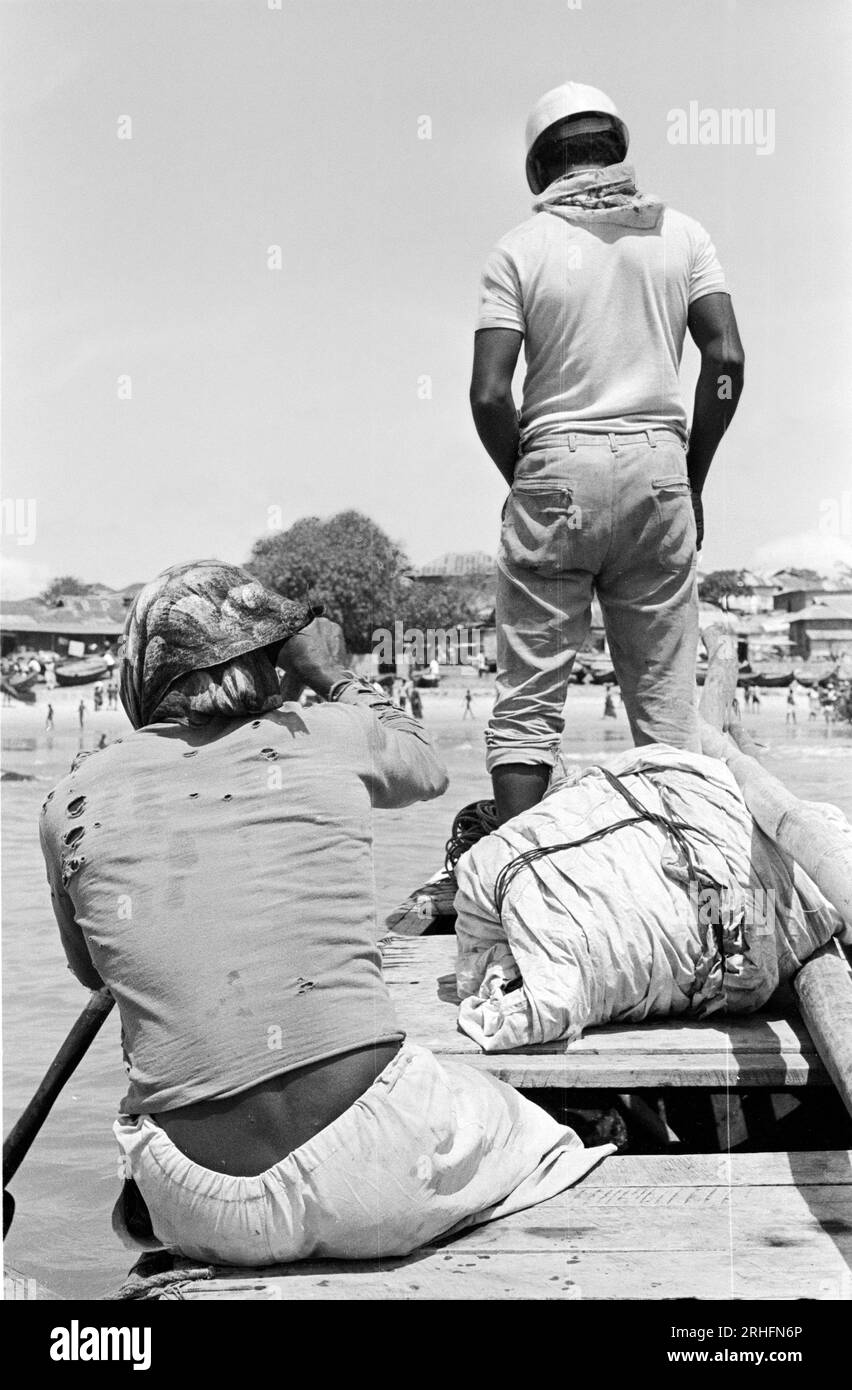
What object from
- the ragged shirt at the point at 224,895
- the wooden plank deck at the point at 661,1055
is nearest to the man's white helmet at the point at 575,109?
the ragged shirt at the point at 224,895

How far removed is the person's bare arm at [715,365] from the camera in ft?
12.0

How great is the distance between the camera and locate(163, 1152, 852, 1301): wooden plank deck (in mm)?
1877

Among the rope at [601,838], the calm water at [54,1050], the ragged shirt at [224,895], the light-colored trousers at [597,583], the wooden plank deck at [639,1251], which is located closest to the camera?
the wooden plank deck at [639,1251]

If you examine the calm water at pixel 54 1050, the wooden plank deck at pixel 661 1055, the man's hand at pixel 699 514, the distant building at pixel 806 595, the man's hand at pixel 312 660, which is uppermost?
A: the man's hand at pixel 699 514

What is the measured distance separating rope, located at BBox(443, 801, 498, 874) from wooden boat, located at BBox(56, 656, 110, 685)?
40701 mm

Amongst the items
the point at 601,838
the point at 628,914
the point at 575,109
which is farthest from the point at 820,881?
the point at 575,109

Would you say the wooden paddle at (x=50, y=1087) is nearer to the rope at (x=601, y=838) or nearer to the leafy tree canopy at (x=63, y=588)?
the rope at (x=601, y=838)

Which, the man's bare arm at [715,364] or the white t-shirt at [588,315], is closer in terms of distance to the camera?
the white t-shirt at [588,315]

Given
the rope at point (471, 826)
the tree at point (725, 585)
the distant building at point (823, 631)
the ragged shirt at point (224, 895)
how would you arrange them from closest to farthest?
1. the ragged shirt at point (224, 895)
2. the rope at point (471, 826)
3. the distant building at point (823, 631)
4. the tree at point (725, 585)

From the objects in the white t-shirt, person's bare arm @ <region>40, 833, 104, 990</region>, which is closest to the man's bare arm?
the white t-shirt

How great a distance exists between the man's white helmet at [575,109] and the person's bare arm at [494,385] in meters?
0.58
